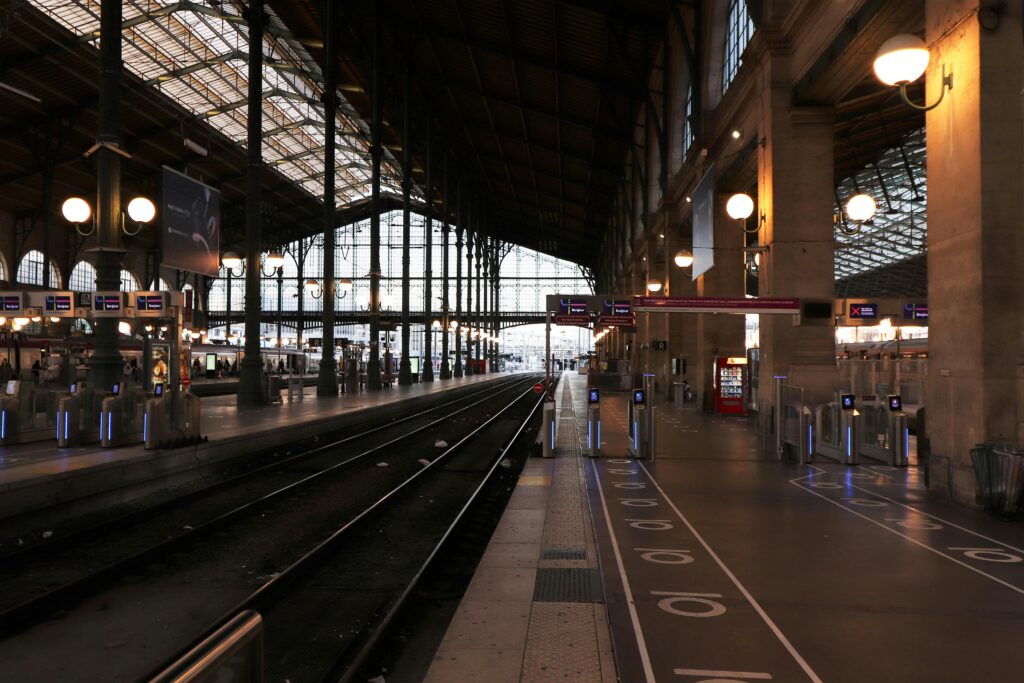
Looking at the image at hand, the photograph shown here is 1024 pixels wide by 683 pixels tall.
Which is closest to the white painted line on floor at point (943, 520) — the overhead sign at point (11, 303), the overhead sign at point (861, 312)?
the overhead sign at point (861, 312)

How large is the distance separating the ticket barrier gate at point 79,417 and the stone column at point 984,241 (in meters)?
13.7

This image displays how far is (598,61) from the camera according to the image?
30.9 meters

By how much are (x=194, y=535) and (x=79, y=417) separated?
631 cm

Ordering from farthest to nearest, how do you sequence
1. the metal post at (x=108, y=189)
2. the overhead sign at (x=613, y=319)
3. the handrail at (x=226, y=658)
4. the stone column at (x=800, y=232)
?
the overhead sign at (x=613, y=319), the stone column at (x=800, y=232), the metal post at (x=108, y=189), the handrail at (x=226, y=658)

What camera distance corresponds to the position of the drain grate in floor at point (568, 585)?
522cm

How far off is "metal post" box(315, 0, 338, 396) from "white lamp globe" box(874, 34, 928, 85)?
21.6 m

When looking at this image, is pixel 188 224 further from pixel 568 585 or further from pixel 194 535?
pixel 568 585

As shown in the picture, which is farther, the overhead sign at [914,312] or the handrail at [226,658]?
the overhead sign at [914,312]

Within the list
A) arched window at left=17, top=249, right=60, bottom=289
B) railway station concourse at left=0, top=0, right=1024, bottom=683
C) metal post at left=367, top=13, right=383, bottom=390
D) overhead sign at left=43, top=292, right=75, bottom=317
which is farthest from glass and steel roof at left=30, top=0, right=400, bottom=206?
overhead sign at left=43, top=292, right=75, bottom=317

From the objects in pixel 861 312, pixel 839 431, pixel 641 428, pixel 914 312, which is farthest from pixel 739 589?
pixel 914 312

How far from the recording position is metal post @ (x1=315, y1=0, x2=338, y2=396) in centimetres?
2625

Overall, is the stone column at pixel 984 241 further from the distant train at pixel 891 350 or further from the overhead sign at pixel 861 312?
the distant train at pixel 891 350

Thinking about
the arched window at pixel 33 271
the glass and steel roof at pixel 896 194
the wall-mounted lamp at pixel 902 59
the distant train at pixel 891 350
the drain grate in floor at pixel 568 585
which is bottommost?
the drain grate in floor at pixel 568 585

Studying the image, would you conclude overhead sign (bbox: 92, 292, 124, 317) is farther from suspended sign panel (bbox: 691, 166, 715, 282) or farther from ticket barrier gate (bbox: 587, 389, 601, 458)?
suspended sign panel (bbox: 691, 166, 715, 282)
